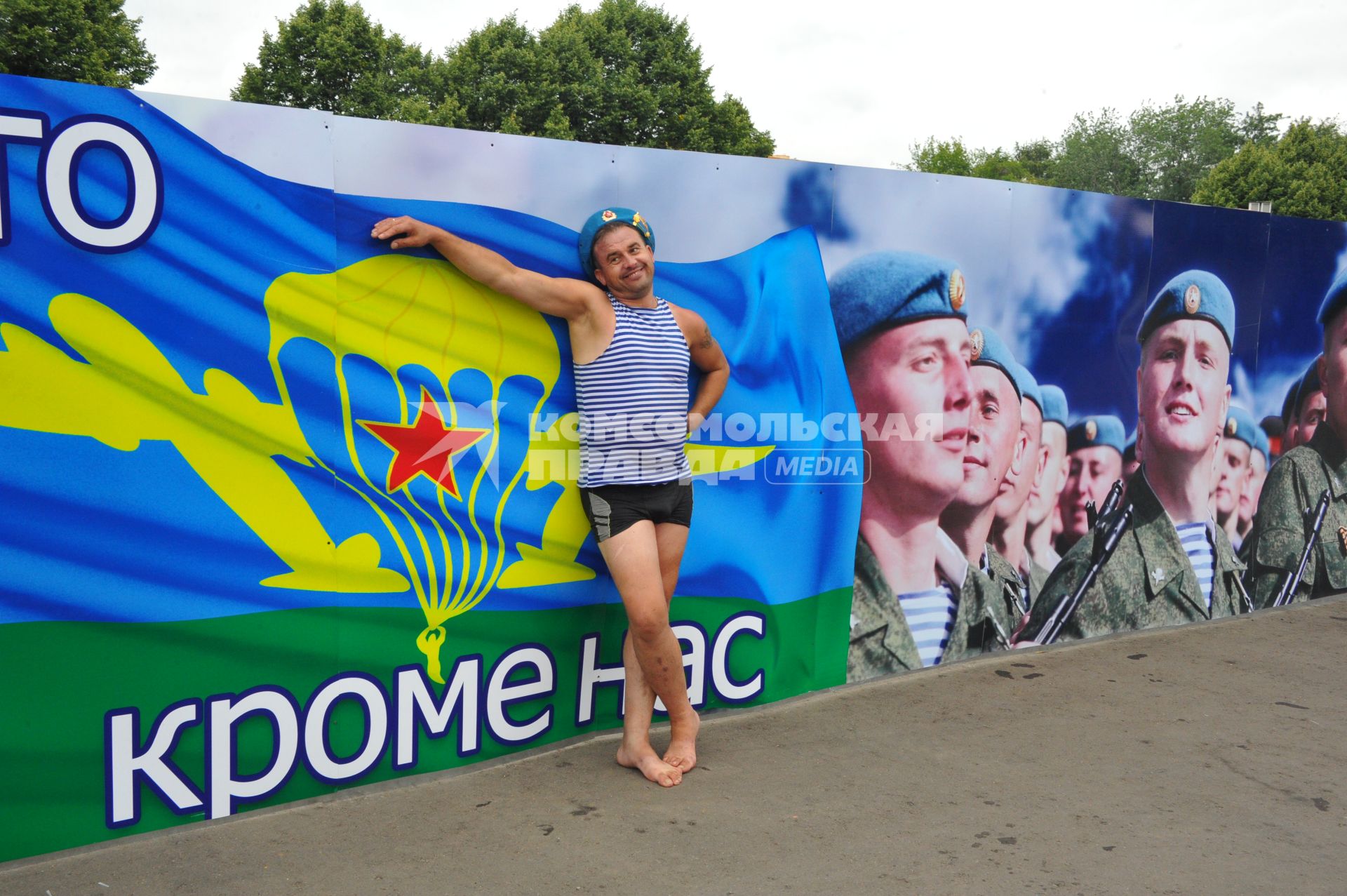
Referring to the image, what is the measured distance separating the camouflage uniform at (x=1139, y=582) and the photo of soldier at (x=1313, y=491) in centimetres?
41

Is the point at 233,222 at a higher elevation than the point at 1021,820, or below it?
higher

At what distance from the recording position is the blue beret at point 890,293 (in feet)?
13.7

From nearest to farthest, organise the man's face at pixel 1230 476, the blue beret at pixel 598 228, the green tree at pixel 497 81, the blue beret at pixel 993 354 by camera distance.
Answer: the blue beret at pixel 598 228 < the blue beret at pixel 993 354 < the man's face at pixel 1230 476 < the green tree at pixel 497 81

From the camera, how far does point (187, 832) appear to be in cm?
288

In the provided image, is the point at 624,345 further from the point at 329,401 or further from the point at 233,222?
the point at 233,222

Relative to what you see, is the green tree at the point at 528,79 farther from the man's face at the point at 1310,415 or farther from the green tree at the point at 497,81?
the man's face at the point at 1310,415

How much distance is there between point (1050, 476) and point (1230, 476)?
1.38 metres

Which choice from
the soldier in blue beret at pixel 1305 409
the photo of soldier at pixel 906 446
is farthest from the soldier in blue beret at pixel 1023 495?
the soldier in blue beret at pixel 1305 409

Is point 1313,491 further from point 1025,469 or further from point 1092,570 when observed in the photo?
point 1025,469

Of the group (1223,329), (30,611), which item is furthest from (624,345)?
(1223,329)

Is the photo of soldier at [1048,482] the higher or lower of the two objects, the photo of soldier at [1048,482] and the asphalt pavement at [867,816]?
the higher

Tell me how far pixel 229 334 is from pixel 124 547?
0.67 metres

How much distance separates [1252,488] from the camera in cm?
555

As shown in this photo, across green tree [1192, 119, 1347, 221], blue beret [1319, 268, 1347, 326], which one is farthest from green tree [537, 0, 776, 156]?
blue beret [1319, 268, 1347, 326]
